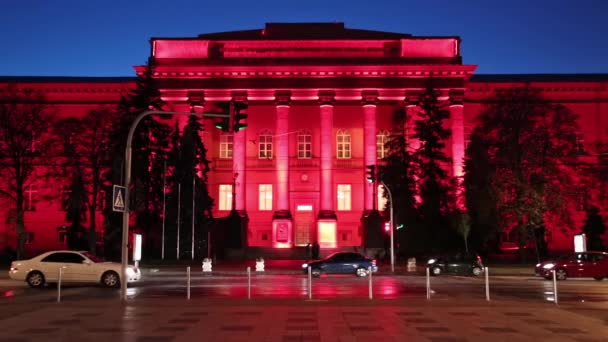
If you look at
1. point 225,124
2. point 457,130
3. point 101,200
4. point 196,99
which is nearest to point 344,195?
point 457,130

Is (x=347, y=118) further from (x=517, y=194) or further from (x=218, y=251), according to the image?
(x=517, y=194)

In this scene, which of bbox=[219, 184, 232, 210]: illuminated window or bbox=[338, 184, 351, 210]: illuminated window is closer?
bbox=[219, 184, 232, 210]: illuminated window

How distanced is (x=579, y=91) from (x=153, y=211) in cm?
4582

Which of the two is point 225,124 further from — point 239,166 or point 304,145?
point 304,145

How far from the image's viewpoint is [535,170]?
43.6 metres

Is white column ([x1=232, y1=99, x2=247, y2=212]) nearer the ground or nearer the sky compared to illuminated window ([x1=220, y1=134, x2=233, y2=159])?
nearer the ground

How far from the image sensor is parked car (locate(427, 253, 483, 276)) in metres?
37.7

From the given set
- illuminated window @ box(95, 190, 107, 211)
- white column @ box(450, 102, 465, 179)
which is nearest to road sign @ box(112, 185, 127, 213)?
illuminated window @ box(95, 190, 107, 211)

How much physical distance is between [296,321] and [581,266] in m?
23.3

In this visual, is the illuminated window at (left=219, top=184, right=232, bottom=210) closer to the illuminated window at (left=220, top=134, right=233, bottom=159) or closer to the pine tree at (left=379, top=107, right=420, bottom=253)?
the illuminated window at (left=220, top=134, right=233, bottom=159)

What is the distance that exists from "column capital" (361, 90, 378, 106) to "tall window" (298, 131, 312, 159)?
8.83 m

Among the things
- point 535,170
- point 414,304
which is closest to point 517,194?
point 535,170

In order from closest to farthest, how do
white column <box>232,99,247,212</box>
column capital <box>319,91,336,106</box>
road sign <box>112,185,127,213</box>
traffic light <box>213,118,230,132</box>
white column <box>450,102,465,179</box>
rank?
road sign <box>112,185,127,213</box> → traffic light <box>213,118,230,132</box> → white column <box>450,102,465,179</box> → white column <box>232,99,247,212</box> → column capital <box>319,91,336,106</box>

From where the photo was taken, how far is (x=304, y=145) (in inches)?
2606
